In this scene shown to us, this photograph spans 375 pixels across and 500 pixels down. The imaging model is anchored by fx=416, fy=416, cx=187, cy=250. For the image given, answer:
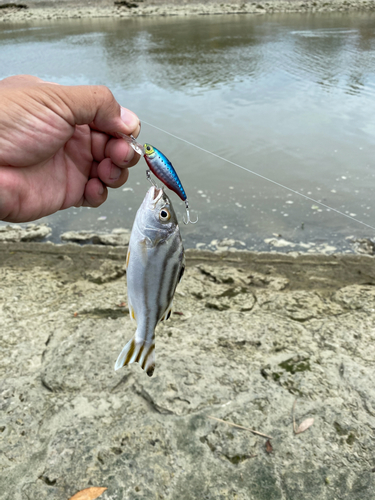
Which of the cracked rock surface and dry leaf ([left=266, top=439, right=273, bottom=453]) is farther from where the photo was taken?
dry leaf ([left=266, top=439, right=273, bottom=453])

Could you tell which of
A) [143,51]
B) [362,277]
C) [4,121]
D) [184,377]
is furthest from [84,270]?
[143,51]

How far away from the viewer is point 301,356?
3.23 m

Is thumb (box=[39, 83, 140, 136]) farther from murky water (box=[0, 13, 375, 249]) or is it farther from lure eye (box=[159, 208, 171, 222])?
murky water (box=[0, 13, 375, 249])

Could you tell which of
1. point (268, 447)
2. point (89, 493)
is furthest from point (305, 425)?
point (89, 493)

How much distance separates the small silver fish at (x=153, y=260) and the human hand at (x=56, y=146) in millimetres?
839

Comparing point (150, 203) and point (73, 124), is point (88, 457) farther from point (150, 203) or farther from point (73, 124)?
point (73, 124)

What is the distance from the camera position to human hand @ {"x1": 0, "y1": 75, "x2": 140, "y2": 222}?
212 cm

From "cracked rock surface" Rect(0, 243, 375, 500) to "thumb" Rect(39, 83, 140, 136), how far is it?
180 cm

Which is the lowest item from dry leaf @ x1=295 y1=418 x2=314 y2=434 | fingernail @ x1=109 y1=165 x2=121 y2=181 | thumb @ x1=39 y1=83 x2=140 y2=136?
dry leaf @ x1=295 y1=418 x2=314 y2=434

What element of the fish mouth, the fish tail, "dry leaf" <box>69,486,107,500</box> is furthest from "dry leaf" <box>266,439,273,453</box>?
the fish mouth

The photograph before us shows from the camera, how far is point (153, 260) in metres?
1.64

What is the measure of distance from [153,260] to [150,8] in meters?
33.2

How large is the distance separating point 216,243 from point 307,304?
1773 mm

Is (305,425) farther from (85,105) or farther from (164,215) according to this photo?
(85,105)
